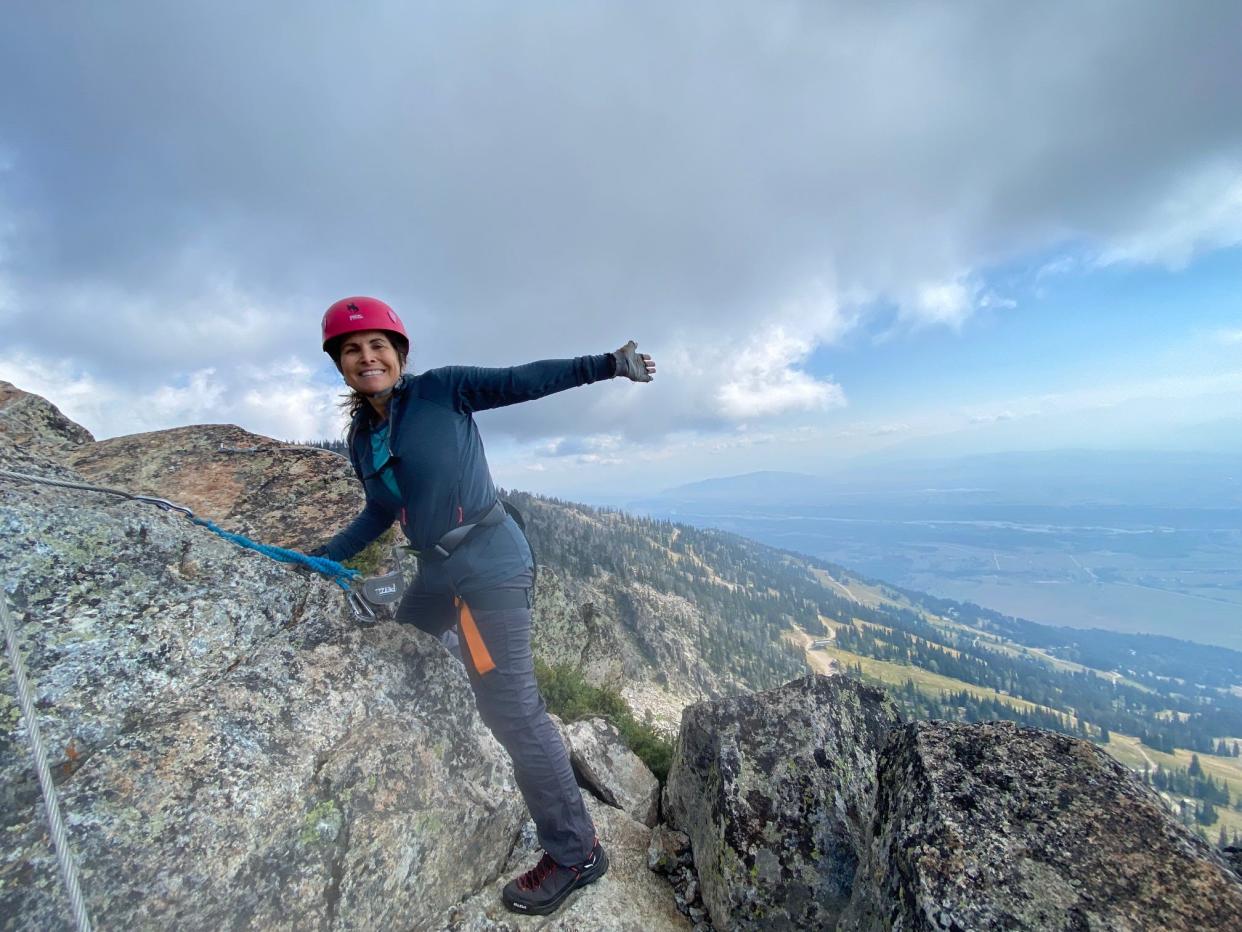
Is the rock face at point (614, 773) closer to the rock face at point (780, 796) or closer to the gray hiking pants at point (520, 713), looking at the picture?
the rock face at point (780, 796)

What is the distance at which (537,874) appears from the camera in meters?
6.38

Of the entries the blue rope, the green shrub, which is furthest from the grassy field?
the blue rope

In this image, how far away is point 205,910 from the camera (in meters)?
4.81

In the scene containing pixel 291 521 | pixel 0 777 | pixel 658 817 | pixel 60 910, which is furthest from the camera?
pixel 291 521

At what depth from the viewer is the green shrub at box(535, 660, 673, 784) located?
12.2 meters

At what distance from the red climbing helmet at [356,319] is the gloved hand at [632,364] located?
284cm

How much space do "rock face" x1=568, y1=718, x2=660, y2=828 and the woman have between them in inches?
108

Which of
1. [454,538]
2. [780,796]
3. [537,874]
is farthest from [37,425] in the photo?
[780,796]

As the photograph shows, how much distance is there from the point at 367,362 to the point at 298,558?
303cm

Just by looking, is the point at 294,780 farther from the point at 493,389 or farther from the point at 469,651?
the point at 493,389

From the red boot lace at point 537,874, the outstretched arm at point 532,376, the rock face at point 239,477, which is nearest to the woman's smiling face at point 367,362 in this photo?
the outstretched arm at point 532,376

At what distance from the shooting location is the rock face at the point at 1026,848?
4051 millimetres

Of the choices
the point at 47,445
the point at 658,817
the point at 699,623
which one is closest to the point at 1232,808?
the point at 699,623

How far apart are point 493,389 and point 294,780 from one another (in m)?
4.79
